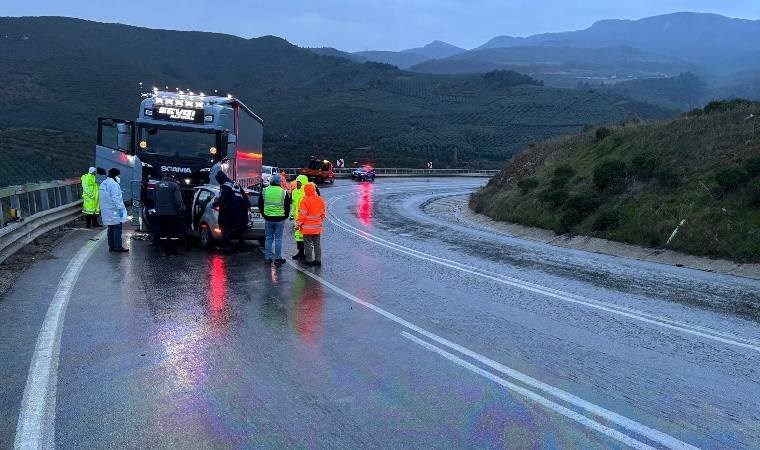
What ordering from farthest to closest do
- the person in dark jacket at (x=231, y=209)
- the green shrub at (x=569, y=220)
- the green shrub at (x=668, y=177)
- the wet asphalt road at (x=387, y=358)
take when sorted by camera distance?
the green shrub at (x=569, y=220) < the green shrub at (x=668, y=177) < the person in dark jacket at (x=231, y=209) < the wet asphalt road at (x=387, y=358)

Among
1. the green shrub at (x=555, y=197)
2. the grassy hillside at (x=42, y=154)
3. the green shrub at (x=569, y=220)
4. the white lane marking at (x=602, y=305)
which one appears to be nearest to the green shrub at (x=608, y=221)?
the green shrub at (x=569, y=220)

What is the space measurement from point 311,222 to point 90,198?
347 inches

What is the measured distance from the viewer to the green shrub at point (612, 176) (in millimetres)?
22016

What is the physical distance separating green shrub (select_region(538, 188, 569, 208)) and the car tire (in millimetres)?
13257

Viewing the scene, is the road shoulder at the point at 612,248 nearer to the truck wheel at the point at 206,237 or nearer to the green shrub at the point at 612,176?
the green shrub at the point at 612,176

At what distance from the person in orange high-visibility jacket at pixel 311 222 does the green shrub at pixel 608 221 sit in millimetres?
10244

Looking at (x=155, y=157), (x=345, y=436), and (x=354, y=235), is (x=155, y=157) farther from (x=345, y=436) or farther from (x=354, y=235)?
(x=345, y=436)

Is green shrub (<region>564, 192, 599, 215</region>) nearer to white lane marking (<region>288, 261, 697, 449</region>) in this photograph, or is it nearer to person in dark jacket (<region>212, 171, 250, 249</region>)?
person in dark jacket (<region>212, 171, 250, 249</region>)

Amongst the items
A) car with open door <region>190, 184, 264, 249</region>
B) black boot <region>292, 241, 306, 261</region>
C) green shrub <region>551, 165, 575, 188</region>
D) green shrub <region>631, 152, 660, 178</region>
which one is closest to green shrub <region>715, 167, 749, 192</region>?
green shrub <region>631, 152, 660, 178</region>

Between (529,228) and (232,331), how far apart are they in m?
17.3

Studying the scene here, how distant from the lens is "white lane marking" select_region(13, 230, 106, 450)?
461 cm

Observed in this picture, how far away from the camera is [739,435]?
189 inches

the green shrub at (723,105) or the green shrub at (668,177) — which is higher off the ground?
the green shrub at (723,105)

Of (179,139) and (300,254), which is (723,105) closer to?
(300,254)
